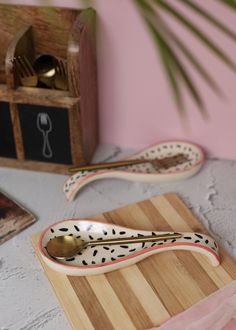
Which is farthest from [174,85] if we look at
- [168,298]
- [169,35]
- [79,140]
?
[79,140]

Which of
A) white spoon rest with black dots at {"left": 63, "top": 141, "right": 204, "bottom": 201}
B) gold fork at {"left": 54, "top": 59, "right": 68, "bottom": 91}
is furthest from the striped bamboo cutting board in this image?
gold fork at {"left": 54, "top": 59, "right": 68, "bottom": 91}

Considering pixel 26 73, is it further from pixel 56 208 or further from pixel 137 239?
pixel 137 239

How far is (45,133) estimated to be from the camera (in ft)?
2.71

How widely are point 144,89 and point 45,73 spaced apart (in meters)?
0.19

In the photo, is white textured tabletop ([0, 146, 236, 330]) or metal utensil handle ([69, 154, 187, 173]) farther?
metal utensil handle ([69, 154, 187, 173])

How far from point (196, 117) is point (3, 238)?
0.43 m

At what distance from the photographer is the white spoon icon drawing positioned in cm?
80

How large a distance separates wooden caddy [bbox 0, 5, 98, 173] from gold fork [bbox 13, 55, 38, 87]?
13mm

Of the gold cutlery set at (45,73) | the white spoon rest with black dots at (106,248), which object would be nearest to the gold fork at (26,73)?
the gold cutlery set at (45,73)

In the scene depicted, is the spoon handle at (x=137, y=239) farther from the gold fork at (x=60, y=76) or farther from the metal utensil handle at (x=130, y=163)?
the gold fork at (x=60, y=76)

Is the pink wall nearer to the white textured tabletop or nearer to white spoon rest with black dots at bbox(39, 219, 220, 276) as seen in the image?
the white textured tabletop

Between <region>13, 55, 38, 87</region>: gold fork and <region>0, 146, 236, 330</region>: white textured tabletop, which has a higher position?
<region>13, 55, 38, 87</region>: gold fork

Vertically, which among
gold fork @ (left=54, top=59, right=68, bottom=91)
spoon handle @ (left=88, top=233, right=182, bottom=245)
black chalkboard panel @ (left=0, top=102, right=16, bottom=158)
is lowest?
spoon handle @ (left=88, top=233, right=182, bottom=245)

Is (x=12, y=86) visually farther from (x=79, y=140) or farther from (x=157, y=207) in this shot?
(x=157, y=207)
